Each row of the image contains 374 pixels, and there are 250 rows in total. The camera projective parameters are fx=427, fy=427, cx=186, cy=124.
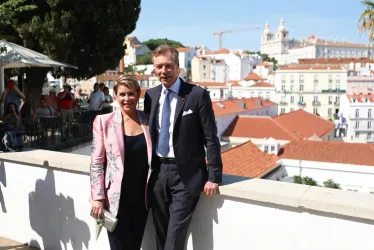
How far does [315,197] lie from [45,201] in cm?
260

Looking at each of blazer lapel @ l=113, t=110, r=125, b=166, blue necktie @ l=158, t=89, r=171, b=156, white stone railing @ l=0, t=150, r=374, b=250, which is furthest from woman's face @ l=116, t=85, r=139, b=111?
white stone railing @ l=0, t=150, r=374, b=250

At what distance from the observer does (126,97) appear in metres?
2.91

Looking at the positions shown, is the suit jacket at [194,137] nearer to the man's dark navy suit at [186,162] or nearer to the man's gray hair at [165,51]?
the man's dark navy suit at [186,162]

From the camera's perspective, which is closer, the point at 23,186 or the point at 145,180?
the point at 145,180

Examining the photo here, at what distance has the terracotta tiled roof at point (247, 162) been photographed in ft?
94.7

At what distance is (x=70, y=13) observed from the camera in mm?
A: 10547

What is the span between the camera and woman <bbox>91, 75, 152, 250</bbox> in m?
2.88

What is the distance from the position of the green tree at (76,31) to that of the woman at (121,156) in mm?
7917

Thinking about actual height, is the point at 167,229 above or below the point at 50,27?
below

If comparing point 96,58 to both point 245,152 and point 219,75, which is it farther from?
point 219,75

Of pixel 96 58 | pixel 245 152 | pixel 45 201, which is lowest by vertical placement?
pixel 245 152

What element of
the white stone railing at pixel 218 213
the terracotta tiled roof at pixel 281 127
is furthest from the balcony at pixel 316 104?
the white stone railing at pixel 218 213

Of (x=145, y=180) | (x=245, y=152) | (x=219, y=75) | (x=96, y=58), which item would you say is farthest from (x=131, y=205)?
(x=219, y=75)

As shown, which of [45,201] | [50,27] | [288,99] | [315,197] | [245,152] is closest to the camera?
[315,197]
